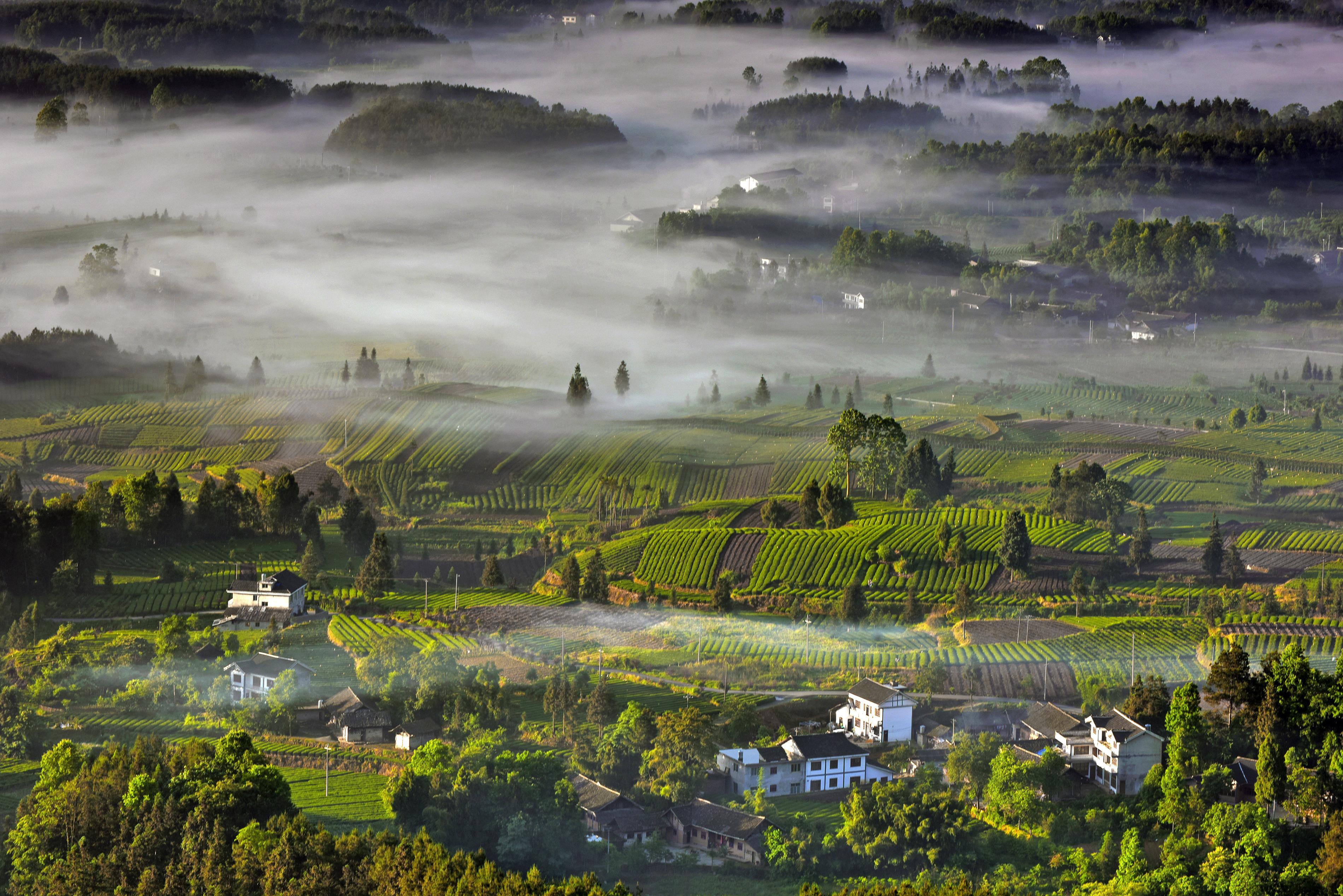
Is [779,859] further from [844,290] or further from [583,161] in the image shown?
[583,161]

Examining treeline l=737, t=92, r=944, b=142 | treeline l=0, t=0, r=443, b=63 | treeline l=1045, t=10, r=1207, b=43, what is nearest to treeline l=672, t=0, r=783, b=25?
treeline l=737, t=92, r=944, b=142

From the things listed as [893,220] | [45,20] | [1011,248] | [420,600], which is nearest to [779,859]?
[420,600]

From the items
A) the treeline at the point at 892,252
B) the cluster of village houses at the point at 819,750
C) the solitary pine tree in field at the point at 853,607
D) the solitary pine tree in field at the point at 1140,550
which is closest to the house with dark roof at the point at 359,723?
the cluster of village houses at the point at 819,750

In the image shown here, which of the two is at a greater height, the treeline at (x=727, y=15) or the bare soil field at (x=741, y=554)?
the treeline at (x=727, y=15)

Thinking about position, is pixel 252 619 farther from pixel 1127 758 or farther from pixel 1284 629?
pixel 1284 629

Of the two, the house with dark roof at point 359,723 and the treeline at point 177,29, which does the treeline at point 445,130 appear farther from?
the house with dark roof at point 359,723

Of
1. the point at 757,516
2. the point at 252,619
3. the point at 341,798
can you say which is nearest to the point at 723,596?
the point at 757,516
